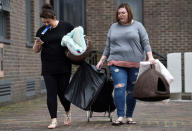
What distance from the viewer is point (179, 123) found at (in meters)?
7.50

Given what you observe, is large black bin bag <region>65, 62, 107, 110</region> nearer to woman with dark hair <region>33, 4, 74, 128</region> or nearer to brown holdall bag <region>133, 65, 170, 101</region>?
woman with dark hair <region>33, 4, 74, 128</region>

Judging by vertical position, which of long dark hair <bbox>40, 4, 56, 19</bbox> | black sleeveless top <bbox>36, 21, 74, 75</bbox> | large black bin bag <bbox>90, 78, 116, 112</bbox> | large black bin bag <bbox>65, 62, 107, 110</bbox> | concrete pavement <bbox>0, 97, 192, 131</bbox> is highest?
long dark hair <bbox>40, 4, 56, 19</bbox>

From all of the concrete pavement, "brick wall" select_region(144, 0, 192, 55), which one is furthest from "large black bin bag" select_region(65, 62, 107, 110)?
"brick wall" select_region(144, 0, 192, 55)

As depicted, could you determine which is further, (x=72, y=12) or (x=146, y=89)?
(x=72, y=12)

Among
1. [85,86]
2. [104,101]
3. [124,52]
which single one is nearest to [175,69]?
[104,101]

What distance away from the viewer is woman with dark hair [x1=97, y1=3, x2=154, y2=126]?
278 inches

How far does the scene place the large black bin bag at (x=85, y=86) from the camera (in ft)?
22.8

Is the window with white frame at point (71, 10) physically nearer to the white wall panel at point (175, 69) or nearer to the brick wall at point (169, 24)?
the brick wall at point (169, 24)

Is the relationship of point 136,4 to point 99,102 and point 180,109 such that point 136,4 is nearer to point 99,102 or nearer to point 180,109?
point 180,109

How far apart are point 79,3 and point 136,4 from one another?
6.39 feet

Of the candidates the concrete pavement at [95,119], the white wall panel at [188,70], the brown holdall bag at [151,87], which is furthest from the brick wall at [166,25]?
the brown holdall bag at [151,87]

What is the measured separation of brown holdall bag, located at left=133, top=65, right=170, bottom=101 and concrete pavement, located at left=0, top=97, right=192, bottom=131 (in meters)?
0.45

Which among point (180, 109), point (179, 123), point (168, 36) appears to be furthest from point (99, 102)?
point (168, 36)

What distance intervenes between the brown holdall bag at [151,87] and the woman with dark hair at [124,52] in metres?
0.33
